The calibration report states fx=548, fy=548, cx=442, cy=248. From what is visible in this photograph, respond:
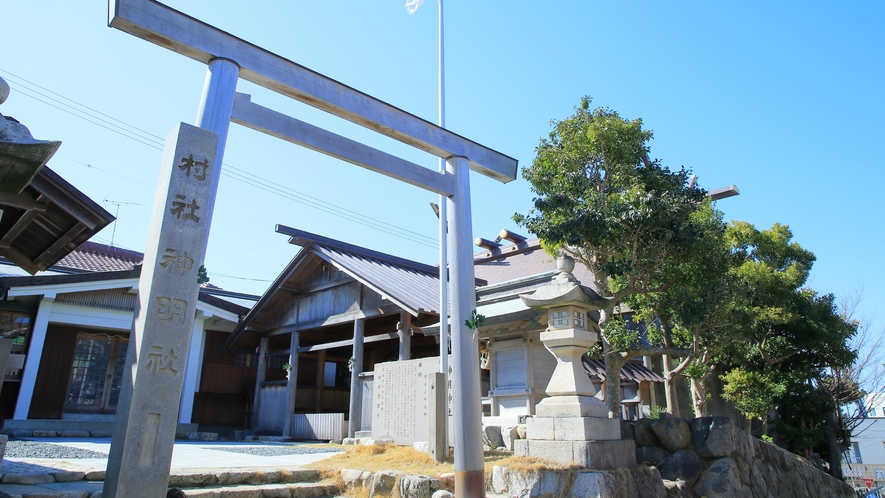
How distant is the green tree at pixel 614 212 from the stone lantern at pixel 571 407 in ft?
3.98

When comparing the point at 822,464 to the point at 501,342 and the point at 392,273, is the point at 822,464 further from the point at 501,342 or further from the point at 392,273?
the point at 392,273

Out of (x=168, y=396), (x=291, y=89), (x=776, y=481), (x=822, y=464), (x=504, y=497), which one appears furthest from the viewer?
(x=822, y=464)

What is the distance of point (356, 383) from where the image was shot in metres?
14.4

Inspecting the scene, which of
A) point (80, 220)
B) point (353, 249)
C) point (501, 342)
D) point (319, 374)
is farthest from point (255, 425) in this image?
point (80, 220)

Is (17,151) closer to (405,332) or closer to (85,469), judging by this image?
(85,469)

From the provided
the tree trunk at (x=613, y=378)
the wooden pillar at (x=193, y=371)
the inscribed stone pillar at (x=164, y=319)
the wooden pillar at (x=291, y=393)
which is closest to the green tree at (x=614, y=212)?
the tree trunk at (x=613, y=378)

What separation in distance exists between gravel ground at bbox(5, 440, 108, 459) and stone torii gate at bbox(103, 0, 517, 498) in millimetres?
5327

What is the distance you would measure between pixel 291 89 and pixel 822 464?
817 inches

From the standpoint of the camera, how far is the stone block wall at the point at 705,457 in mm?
8133

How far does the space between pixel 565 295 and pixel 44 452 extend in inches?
334

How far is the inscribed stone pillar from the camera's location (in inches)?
162

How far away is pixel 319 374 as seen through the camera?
1736cm

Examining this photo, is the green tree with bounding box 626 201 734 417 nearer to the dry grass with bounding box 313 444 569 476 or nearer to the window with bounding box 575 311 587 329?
→ the window with bounding box 575 311 587 329

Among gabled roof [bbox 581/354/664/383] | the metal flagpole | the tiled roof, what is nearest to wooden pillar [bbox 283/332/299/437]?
the metal flagpole
